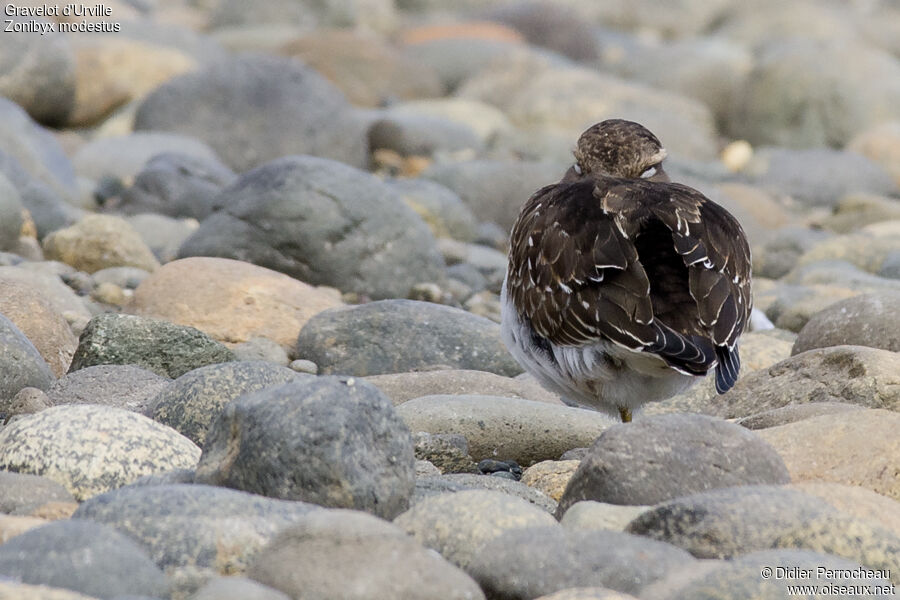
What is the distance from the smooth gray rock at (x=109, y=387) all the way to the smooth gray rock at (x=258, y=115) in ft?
33.1

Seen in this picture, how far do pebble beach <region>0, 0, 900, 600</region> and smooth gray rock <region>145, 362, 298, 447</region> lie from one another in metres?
0.02

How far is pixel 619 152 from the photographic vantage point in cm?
721

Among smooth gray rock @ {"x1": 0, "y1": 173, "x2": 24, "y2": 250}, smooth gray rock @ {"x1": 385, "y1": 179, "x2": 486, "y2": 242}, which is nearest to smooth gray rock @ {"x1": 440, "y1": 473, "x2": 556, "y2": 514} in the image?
smooth gray rock @ {"x1": 0, "y1": 173, "x2": 24, "y2": 250}

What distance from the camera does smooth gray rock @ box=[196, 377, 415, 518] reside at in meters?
4.48

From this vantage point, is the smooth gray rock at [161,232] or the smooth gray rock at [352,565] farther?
the smooth gray rock at [161,232]

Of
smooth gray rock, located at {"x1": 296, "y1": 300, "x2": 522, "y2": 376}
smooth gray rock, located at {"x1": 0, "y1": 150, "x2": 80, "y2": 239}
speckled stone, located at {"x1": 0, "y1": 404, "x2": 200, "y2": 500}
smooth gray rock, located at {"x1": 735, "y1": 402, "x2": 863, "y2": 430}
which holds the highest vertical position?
speckled stone, located at {"x1": 0, "y1": 404, "x2": 200, "y2": 500}

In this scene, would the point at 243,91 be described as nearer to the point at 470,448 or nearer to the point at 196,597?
the point at 470,448

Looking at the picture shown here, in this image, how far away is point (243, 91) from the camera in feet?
55.9

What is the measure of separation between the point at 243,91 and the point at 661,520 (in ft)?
44.8

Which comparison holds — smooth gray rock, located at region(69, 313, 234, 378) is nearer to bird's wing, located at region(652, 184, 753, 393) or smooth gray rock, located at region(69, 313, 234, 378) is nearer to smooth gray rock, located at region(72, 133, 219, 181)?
bird's wing, located at region(652, 184, 753, 393)

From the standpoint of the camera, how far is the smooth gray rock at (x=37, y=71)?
1617cm

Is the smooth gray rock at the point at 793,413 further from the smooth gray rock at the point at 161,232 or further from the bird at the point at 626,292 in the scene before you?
the smooth gray rock at the point at 161,232

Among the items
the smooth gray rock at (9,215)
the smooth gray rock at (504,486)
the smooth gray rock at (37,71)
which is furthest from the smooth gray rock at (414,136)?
the smooth gray rock at (504,486)

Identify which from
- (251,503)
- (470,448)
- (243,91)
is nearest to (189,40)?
(243,91)
